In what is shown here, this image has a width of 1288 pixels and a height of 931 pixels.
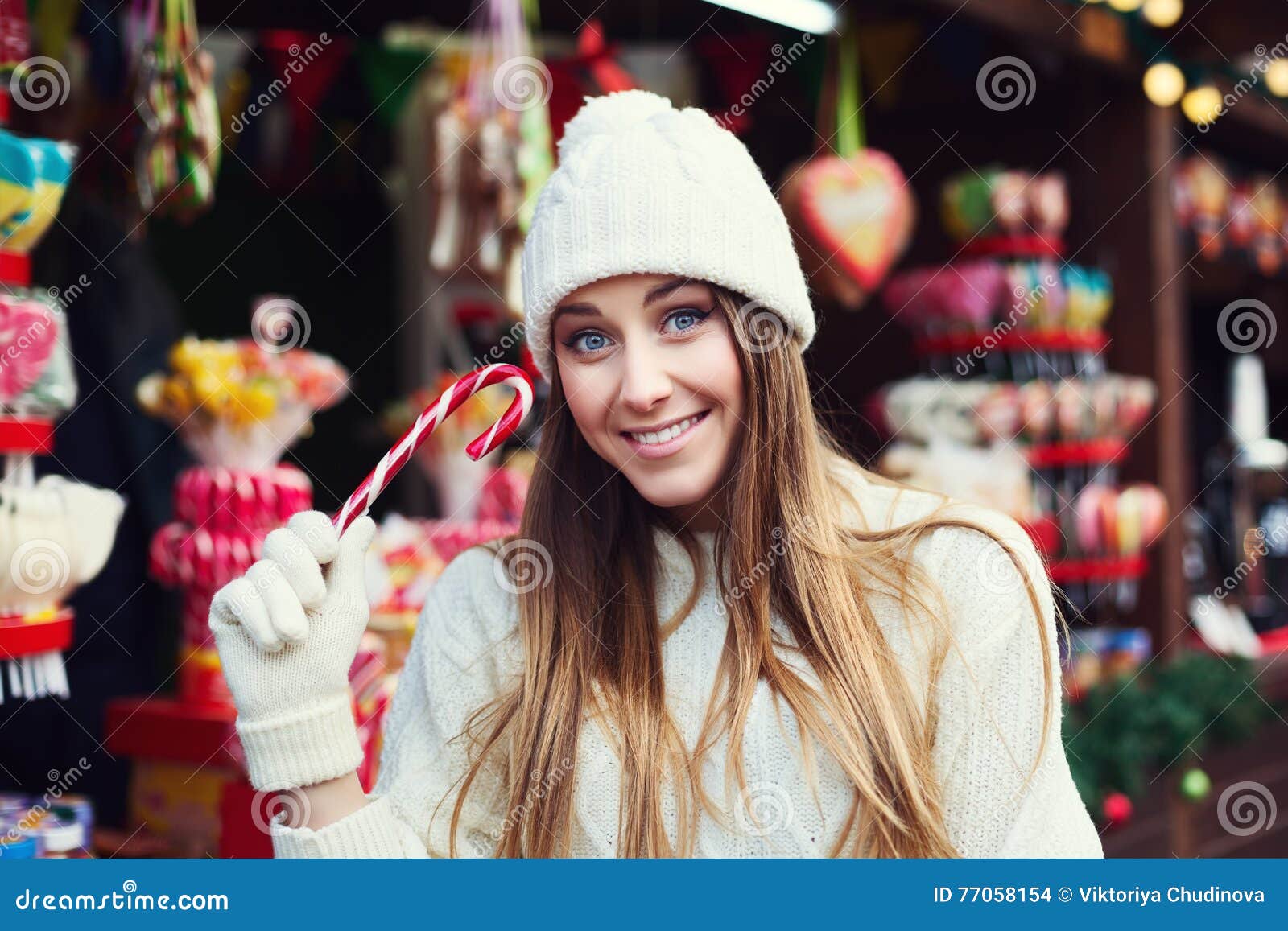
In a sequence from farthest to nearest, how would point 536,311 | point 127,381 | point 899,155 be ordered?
1. point 899,155
2. point 127,381
3. point 536,311

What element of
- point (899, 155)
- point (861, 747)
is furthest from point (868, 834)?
point (899, 155)

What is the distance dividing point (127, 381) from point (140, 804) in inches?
36.3

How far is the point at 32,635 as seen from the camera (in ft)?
6.09

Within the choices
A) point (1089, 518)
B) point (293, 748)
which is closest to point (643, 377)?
point (293, 748)

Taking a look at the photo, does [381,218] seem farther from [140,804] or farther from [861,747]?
[861,747]

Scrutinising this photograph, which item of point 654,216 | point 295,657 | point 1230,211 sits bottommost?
point 295,657

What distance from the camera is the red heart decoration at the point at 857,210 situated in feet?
11.7

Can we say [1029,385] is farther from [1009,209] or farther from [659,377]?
[659,377]

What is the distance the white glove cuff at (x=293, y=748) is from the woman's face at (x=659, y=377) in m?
0.48

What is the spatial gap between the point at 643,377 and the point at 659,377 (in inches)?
0.9

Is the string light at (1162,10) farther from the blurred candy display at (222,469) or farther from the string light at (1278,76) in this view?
the blurred candy display at (222,469)

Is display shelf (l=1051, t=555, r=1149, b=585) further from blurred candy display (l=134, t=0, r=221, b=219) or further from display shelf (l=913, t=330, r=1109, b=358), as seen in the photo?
blurred candy display (l=134, t=0, r=221, b=219)

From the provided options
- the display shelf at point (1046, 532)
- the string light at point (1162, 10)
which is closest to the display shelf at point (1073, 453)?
the display shelf at point (1046, 532)
